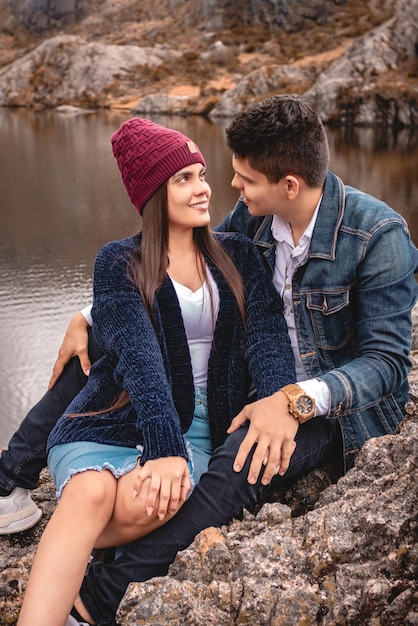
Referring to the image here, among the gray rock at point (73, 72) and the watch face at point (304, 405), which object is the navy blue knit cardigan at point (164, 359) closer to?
the watch face at point (304, 405)

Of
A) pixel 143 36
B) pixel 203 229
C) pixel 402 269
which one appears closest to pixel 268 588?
pixel 402 269

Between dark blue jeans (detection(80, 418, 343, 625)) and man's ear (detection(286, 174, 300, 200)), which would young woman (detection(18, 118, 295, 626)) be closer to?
dark blue jeans (detection(80, 418, 343, 625))

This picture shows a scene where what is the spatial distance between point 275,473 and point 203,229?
0.99m

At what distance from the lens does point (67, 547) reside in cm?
209

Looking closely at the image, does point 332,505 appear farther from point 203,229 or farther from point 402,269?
point 203,229

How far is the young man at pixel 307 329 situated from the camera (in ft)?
7.47

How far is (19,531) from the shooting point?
2893 millimetres

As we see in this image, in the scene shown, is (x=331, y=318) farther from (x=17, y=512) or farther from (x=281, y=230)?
(x=17, y=512)

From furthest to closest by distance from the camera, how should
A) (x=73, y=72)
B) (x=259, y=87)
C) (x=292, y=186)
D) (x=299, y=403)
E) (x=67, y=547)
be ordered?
(x=73, y=72) → (x=259, y=87) → (x=292, y=186) → (x=299, y=403) → (x=67, y=547)

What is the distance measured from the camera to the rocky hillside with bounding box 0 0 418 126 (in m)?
25.2

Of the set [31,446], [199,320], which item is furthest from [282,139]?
[31,446]

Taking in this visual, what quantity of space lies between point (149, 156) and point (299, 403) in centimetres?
107

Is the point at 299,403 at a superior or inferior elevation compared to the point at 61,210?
superior

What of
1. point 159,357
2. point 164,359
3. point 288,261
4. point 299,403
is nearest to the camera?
point 299,403
